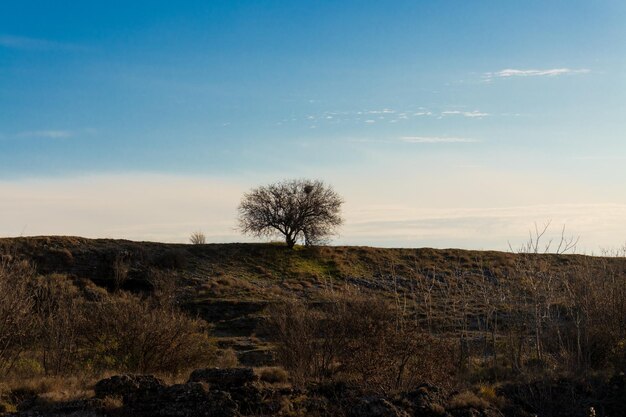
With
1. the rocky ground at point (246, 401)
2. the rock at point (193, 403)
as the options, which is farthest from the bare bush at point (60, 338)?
the rock at point (193, 403)

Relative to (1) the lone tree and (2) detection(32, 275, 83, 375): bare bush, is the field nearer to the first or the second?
(2) detection(32, 275, 83, 375): bare bush

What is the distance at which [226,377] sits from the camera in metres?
13.3

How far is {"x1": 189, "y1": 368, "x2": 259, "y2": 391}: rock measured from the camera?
13133mm

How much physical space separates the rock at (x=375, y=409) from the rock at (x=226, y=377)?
89.1 inches

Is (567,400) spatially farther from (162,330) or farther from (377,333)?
(162,330)

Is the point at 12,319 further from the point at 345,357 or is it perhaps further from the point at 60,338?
the point at 345,357

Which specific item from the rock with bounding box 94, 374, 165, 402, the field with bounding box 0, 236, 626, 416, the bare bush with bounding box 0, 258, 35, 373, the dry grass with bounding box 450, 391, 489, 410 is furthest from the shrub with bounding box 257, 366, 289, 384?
the bare bush with bounding box 0, 258, 35, 373

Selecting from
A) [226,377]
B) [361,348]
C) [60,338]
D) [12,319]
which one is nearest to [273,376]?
[226,377]

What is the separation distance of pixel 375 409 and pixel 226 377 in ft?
10.3

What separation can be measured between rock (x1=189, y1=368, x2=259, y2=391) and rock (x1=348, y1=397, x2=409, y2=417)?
226cm

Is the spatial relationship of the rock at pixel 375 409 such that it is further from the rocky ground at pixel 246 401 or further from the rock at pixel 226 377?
the rock at pixel 226 377

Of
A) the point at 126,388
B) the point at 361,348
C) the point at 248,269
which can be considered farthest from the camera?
the point at 248,269

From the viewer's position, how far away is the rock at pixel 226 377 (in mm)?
13133

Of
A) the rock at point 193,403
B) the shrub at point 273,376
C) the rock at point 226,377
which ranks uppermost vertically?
the rock at point 226,377
